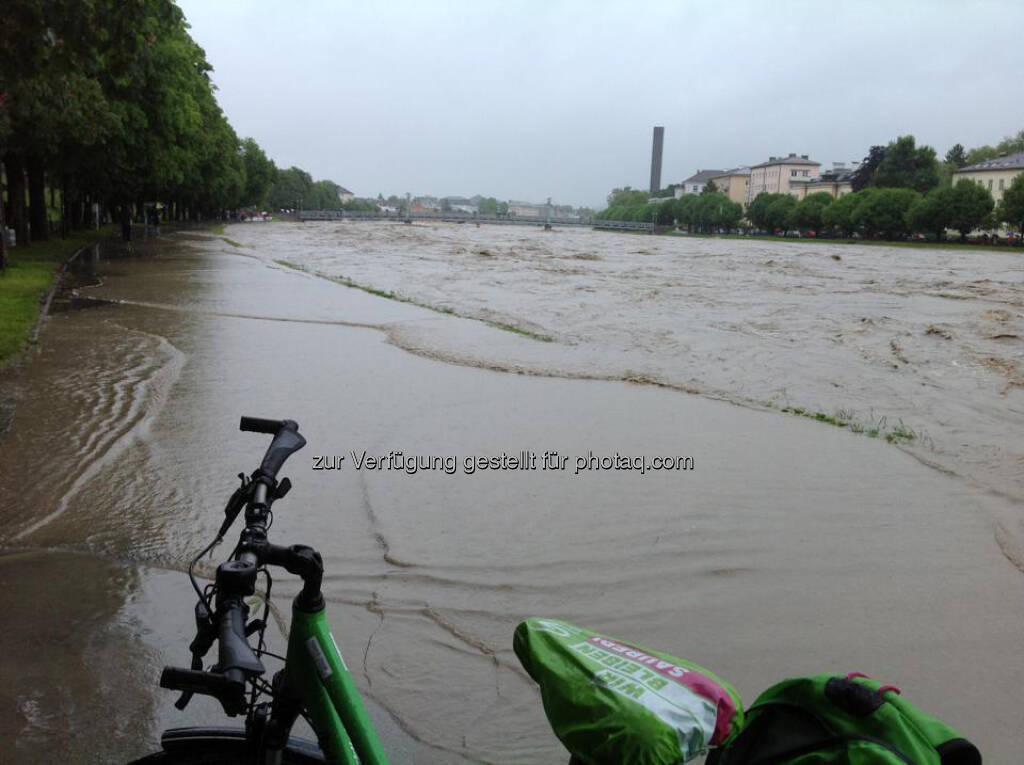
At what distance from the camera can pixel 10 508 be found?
604 cm

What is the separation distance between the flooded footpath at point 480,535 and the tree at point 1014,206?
7655 cm

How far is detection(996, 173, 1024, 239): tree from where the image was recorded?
7712 cm

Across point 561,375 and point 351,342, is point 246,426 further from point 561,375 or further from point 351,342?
point 351,342

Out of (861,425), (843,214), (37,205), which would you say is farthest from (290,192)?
(861,425)

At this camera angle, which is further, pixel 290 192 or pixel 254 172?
pixel 290 192

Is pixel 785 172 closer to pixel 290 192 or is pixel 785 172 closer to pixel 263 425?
pixel 290 192

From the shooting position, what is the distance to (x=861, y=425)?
9.84 metres

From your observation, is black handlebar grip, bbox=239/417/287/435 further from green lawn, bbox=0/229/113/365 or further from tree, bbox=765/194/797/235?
tree, bbox=765/194/797/235

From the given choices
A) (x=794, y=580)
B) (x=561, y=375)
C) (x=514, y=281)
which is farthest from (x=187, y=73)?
(x=794, y=580)

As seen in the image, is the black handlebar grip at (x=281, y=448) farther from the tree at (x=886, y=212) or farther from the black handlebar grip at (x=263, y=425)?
the tree at (x=886, y=212)

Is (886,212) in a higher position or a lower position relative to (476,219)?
higher

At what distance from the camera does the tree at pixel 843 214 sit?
97.5 meters

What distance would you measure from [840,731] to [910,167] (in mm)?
117556

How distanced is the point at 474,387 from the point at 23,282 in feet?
40.6
